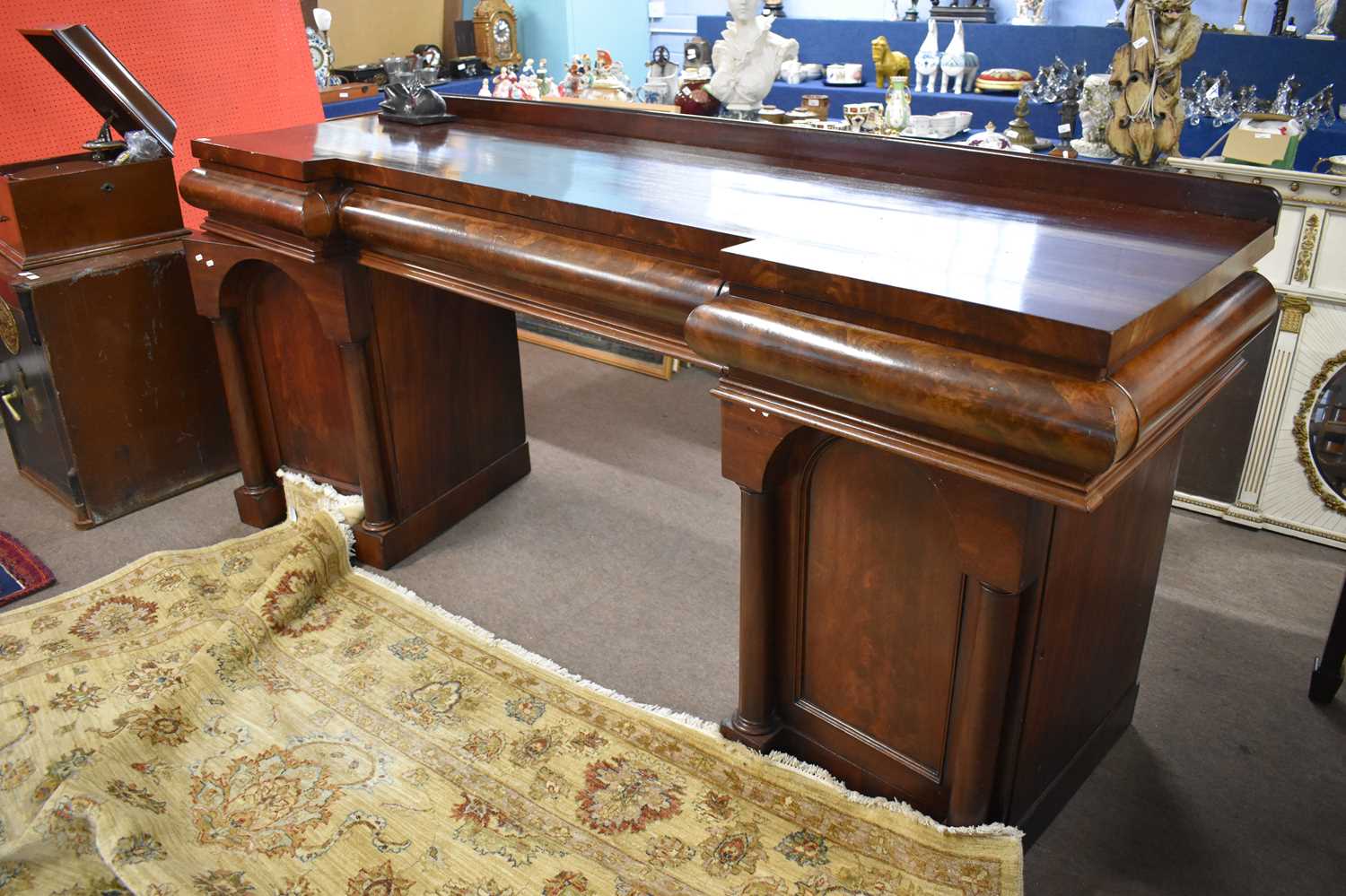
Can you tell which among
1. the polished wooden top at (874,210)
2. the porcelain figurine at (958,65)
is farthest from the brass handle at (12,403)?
the porcelain figurine at (958,65)

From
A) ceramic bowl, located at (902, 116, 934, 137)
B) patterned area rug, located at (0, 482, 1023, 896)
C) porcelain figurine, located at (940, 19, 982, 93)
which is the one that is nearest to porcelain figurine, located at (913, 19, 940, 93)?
porcelain figurine, located at (940, 19, 982, 93)

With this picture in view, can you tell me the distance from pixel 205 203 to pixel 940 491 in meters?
1.91

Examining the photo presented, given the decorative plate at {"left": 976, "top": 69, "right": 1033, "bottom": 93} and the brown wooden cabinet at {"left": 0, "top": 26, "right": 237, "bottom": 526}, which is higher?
the decorative plate at {"left": 976, "top": 69, "right": 1033, "bottom": 93}

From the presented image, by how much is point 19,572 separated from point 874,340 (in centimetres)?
236

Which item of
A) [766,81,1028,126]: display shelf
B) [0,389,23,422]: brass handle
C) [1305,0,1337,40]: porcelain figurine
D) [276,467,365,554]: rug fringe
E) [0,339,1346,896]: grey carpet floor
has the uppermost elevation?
[1305,0,1337,40]: porcelain figurine

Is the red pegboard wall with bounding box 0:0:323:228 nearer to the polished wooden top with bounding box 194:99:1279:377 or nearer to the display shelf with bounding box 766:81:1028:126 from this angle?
the polished wooden top with bounding box 194:99:1279:377

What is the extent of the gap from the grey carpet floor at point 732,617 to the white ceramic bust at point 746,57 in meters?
1.16

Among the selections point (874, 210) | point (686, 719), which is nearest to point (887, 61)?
point (874, 210)

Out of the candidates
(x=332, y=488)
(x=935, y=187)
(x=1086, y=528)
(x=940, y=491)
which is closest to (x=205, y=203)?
(x=332, y=488)

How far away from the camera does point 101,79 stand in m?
2.68

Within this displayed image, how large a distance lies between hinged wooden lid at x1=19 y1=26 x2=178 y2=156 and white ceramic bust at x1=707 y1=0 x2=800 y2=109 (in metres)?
1.83

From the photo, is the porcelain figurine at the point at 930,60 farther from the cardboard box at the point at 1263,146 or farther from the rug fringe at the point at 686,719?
the rug fringe at the point at 686,719

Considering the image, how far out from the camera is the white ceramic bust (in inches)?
143

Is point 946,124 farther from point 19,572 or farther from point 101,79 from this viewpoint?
point 19,572
